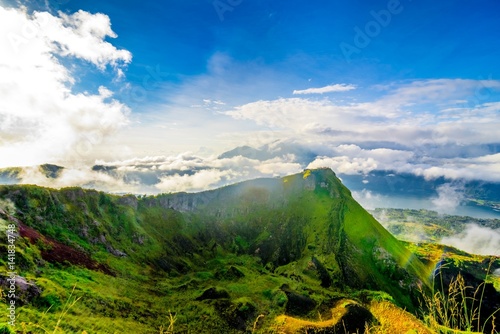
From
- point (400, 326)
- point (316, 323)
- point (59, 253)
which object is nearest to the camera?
point (400, 326)

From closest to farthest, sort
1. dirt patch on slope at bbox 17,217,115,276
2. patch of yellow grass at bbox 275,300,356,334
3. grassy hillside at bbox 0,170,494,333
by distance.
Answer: patch of yellow grass at bbox 275,300,356,334
grassy hillside at bbox 0,170,494,333
dirt patch on slope at bbox 17,217,115,276

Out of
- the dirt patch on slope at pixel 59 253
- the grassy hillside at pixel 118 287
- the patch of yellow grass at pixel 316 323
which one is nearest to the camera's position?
the patch of yellow grass at pixel 316 323

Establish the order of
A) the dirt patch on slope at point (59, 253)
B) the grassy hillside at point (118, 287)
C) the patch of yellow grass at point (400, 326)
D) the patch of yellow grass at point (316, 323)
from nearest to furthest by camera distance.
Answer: the patch of yellow grass at point (400, 326)
the patch of yellow grass at point (316, 323)
the grassy hillside at point (118, 287)
the dirt patch on slope at point (59, 253)

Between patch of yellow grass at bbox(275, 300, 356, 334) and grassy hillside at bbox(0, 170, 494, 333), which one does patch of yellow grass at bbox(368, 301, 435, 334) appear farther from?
patch of yellow grass at bbox(275, 300, 356, 334)

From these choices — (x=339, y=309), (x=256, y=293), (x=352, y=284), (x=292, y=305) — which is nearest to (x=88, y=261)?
(x=256, y=293)

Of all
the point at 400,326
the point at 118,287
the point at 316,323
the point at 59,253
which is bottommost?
the point at 118,287

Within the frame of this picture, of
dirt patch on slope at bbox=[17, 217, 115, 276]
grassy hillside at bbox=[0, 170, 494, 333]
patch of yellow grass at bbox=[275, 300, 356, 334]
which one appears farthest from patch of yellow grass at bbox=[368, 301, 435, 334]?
dirt patch on slope at bbox=[17, 217, 115, 276]

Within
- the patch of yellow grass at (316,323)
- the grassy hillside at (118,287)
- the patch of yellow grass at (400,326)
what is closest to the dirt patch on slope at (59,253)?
the grassy hillside at (118,287)

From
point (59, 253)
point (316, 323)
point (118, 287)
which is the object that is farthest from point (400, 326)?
point (59, 253)

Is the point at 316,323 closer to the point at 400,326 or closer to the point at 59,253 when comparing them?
the point at 400,326

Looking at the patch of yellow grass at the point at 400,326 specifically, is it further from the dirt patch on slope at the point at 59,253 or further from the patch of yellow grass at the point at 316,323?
the dirt patch on slope at the point at 59,253

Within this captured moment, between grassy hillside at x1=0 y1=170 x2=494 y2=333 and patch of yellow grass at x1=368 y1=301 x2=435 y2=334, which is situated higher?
patch of yellow grass at x1=368 y1=301 x2=435 y2=334

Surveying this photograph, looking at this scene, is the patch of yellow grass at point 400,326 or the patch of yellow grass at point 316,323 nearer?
the patch of yellow grass at point 400,326

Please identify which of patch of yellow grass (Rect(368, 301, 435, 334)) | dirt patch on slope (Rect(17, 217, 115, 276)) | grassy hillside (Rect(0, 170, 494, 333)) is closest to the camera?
patch of yellow grass (Rect(368, 301, 435, 334))
